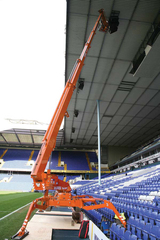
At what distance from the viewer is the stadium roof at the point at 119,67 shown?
7805mm

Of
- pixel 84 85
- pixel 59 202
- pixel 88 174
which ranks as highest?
pixel 84 85

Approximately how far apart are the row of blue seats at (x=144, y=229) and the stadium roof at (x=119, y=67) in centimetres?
764

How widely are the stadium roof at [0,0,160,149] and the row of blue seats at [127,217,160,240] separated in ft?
25.1

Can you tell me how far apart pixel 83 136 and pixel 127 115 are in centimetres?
990

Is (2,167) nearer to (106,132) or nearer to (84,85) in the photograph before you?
(106,132)

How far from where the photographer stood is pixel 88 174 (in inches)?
1406

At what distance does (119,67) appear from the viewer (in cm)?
1122

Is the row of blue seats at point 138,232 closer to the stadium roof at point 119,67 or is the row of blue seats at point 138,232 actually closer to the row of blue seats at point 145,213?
the row of blue seats at point 145,213

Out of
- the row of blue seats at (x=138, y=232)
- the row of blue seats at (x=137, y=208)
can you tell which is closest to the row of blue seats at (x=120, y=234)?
the row of blue seats at (x=138, y=232)

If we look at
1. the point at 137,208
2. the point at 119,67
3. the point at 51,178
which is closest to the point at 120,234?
the point at 137,208

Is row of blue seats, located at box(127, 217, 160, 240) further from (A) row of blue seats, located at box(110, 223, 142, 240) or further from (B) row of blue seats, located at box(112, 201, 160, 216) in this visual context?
(B) row of blue seats, located at box(112, 201, 160, 216)

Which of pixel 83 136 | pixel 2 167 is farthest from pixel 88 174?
pixel 2 167

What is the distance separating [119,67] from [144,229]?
31.9 feet

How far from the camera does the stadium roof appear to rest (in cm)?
780
